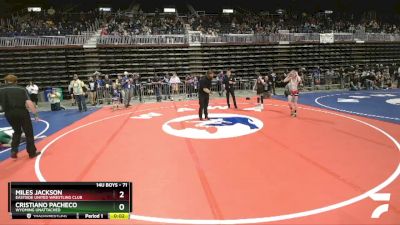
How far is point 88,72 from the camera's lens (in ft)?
79.2

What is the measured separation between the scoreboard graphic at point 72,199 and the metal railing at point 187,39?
21.8m

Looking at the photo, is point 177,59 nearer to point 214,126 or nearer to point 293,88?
point 293,88

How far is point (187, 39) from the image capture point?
1038 inches

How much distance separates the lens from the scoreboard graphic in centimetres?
375

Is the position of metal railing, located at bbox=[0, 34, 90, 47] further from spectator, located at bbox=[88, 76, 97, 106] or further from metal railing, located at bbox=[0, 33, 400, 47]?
spectator, located at bbox=[88, 76, 97, 106]

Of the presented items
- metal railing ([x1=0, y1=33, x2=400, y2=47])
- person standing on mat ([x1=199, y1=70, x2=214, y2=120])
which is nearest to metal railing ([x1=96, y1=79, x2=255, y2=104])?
metal railing ([x1=0, y1=33, x2=400, y2=47])

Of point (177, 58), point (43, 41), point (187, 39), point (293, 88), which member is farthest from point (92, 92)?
point (293, 88)

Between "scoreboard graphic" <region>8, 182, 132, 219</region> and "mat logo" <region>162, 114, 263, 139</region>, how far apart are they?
6.48 meters

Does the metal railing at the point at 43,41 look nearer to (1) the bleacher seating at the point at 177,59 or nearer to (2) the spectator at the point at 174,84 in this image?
(1) the bleacher seating at the point at 177,59

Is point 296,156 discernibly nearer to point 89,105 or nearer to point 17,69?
point 89,105

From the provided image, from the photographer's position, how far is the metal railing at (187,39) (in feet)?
75.9

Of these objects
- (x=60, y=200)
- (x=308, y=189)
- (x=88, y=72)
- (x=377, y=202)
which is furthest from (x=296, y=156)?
(x=88, y=72)

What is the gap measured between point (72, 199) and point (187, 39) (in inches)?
928

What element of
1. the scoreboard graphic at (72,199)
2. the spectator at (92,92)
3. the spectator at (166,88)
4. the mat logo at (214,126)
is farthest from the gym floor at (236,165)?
the spectator at (166,88)
